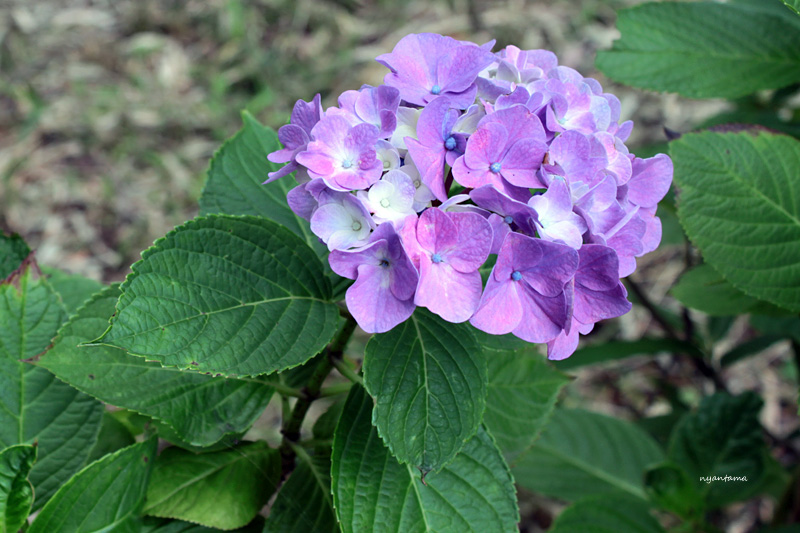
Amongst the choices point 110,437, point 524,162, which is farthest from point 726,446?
point 110,437

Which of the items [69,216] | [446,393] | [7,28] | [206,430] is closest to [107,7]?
[7,28]

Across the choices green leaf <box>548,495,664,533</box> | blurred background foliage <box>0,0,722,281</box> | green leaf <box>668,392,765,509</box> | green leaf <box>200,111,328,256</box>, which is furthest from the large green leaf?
blurred background foliage <box>0,0,722,281</box>

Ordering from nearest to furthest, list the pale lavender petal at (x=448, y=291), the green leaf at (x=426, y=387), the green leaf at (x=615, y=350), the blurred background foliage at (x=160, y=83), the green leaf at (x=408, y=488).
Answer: the pale lavender petal at (x=448, y=291) < the green leaf at (x=426, y=387) < the green leaf at (x=408, y=488) < the green leaf at (x=615, y=350) < the blurred background foliage at (x=160, y=83)

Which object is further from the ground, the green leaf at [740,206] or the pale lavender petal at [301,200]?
the pale lavender petal at [301,200]

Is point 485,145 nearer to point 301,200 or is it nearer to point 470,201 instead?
point 470,201

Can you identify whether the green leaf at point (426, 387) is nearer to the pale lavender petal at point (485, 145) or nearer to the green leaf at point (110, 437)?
the pale lavender petal at point (485, 145)

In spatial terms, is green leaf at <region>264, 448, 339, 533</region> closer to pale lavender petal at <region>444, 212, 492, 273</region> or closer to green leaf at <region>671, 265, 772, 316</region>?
pale lavender petal at <region>444, 212, 492, 273</region>

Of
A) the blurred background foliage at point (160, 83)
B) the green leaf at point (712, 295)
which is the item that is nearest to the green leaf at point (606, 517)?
the green leaf at point (712, 295)
